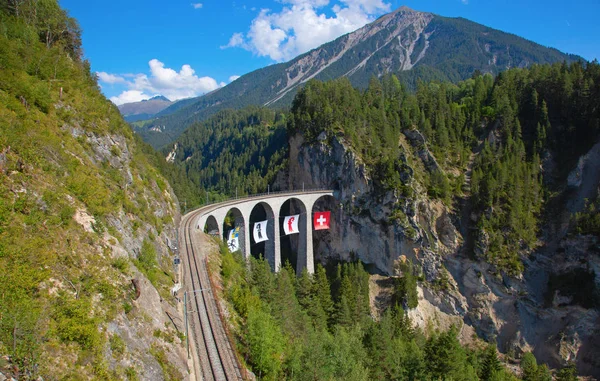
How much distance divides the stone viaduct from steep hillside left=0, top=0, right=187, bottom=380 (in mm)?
17301

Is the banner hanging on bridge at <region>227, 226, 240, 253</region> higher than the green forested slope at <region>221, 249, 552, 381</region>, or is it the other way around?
the banner hanging on bridge at <region>227, 226, 240, 253</region>

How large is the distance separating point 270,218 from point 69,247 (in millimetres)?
42952

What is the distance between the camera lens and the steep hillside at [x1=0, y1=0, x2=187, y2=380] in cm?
1166

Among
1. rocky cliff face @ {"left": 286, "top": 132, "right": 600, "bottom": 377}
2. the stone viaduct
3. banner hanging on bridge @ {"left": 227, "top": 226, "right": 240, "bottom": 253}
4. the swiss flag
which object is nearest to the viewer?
banner hanging on bridge @ {"left": 227, "top": 226, "right": 240, "bottom": 253}

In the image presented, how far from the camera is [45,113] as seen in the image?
24.2 metres

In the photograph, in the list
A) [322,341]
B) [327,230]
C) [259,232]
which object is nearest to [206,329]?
[322,341]

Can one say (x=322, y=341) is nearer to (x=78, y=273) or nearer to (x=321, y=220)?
(x=78, y=273)

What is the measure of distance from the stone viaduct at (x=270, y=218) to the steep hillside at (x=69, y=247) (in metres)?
17.3

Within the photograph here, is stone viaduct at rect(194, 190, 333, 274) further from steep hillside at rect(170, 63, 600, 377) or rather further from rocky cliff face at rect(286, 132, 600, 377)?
steep hillside at rect(170, 63, 600, 377)

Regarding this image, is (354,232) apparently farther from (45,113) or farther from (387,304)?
(45,113)

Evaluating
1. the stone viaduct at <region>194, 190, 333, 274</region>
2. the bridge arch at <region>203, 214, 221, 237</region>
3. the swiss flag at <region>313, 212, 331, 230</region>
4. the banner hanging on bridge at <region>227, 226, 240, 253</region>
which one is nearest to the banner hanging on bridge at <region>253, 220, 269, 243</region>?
the stone viaduct at <region>194, 190, 333, 274</region>

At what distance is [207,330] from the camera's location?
22406 mm

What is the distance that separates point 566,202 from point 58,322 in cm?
7071

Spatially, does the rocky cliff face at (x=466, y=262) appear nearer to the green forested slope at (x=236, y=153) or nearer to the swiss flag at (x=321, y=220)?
the swiss flag at (x=321, y=220)
